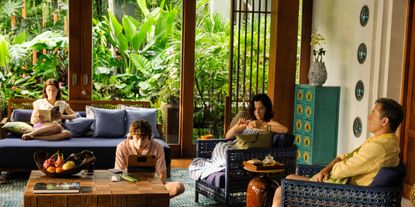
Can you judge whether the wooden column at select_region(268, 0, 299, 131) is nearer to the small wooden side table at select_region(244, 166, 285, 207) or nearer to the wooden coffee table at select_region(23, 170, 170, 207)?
the small wooden side table at select_region(244, 166, 285, 207)

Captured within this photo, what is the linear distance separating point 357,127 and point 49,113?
3.34 meters

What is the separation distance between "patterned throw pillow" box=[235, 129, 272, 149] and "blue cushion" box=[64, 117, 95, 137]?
7.09 feet

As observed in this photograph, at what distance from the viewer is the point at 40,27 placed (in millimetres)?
7102

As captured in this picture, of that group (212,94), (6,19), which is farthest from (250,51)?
(6,19)

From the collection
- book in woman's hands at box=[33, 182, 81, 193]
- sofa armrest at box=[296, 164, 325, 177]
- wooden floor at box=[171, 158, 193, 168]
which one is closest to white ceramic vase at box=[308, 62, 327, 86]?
wooden floor at box=[171, 158, 193, 168]

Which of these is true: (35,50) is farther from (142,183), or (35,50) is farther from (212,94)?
(142,183)

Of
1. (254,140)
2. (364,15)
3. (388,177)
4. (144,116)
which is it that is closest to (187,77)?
(144,116)

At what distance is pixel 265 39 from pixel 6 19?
3.20 meters

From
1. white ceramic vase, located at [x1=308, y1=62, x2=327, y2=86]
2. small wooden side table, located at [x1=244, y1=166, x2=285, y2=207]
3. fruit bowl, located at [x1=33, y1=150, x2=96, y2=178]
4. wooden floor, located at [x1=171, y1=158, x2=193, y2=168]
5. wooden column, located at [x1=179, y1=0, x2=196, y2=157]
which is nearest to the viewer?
fruit bowl, located at [x1=33, y1=150, x2=96, y2=178]

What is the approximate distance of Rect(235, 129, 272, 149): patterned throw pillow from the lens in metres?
5.04

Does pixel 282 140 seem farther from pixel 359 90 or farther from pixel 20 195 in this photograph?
pixel 20 195

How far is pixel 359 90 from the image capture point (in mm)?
6285

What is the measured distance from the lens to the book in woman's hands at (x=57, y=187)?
378 cm

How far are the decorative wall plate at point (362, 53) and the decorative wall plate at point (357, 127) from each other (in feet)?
2.07
